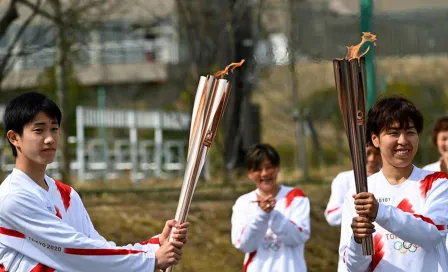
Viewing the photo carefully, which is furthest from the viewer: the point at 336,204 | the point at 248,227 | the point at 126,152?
the point at 126,152

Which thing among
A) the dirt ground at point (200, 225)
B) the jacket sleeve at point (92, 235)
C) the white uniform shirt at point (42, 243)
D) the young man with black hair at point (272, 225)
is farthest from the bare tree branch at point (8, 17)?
the white uniform shirt at point (42, 243)

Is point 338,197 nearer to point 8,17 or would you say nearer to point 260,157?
point 260,157

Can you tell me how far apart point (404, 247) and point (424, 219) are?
0.17 metres

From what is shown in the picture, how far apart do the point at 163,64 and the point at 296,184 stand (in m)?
6.23

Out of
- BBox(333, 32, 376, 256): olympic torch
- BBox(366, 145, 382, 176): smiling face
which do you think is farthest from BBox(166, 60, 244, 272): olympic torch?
BBox(366, 145, 382, 176): smiling face

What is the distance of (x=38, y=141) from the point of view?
374 centimetres

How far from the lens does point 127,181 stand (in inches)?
551

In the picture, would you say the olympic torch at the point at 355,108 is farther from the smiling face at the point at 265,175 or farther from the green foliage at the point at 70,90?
the green foliage at the point at 70,90

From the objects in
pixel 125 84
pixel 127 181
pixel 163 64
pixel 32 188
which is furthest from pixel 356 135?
pixel 125 84

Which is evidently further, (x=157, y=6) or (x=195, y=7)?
(x=157, y=6)

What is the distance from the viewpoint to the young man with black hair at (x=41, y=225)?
12.1 feet

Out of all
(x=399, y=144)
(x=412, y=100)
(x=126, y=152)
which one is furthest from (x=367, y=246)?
(x=412, y=100)

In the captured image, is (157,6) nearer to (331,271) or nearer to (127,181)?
(127,181)

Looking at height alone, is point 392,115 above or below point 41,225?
above
